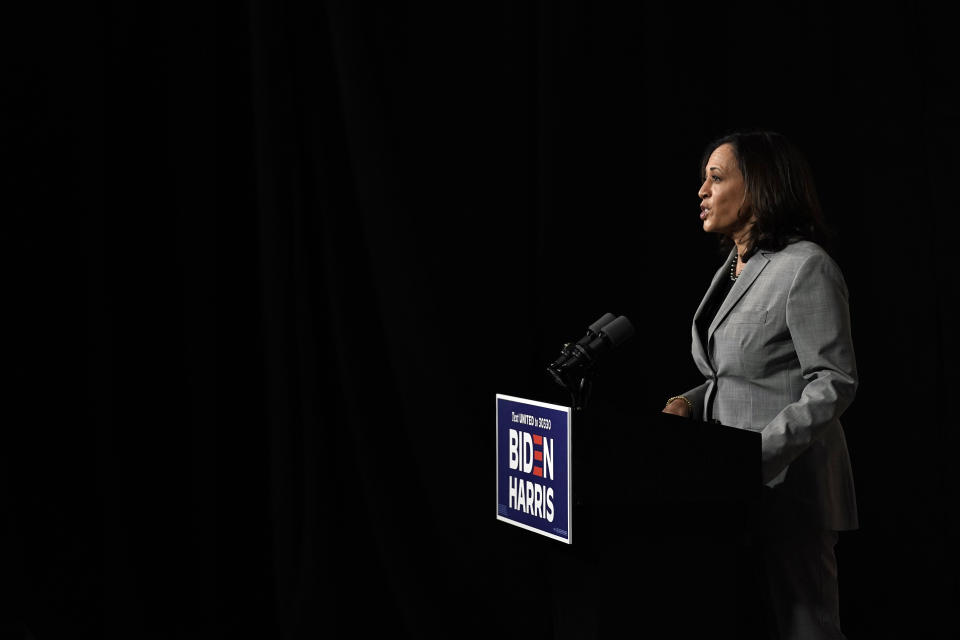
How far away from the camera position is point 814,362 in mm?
1819

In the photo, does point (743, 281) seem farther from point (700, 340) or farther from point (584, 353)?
point (584, 353)

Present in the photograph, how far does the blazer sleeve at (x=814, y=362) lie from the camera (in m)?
1.73

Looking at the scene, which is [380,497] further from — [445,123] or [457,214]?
[445,123]

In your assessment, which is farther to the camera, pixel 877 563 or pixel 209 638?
pixel 209 638

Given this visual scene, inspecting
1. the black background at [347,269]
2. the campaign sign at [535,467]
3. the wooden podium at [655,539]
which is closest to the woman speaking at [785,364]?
the wooden podium at [655,539]

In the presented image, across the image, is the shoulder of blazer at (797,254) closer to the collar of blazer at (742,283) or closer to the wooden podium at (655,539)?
the collar of blazer at (742,283)

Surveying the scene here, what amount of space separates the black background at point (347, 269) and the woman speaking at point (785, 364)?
97cm

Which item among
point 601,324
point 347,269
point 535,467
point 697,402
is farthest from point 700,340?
point 347,269

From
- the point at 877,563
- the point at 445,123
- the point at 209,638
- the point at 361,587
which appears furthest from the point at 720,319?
the point at 209,638

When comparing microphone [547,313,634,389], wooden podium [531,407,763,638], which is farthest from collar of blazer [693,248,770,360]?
wooden podium [531,407,763,638]

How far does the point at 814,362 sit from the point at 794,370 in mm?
89

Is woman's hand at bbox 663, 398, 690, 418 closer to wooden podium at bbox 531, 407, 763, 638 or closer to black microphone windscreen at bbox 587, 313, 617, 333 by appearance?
black microphone windscreen at bbox 587, 313, 617, 333

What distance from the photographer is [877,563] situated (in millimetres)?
2854

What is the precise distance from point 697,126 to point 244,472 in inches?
71.2
